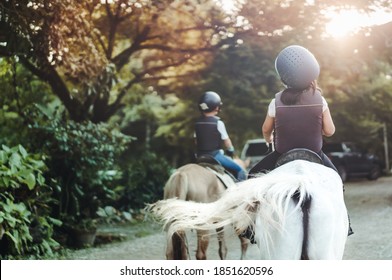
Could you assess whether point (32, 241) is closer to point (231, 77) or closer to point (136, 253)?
point (136, 253)

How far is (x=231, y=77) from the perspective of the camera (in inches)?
402

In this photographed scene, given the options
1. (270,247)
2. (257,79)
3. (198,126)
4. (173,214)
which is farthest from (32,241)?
(257,79)

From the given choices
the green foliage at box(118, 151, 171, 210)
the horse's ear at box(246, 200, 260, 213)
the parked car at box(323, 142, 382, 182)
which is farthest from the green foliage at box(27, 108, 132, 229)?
A: the horse's ear at box(246, 200, 260, 213)

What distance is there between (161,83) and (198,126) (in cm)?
480

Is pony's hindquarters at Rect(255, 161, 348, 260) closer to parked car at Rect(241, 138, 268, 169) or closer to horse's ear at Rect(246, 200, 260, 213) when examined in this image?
horse's ear at Rect(246, 200, 260, 213)

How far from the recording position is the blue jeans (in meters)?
5.76

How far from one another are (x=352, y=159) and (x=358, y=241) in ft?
12.2

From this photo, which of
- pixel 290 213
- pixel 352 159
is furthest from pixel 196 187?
pixel 352 159

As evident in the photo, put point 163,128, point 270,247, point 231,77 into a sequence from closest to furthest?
point 270,247
point 231,77
point 163,128

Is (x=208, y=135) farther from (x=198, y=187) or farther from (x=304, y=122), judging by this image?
(x=304, y=122)

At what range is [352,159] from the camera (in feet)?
29.2

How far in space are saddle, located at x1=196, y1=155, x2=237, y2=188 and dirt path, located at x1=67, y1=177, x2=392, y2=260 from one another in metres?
0.55

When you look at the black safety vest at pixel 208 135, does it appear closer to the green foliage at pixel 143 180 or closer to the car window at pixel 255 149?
the green foliage at pixel 143 180

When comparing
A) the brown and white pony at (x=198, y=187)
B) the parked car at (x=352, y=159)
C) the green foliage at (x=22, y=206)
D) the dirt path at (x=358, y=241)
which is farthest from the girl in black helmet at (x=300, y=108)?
the parked car at (x=352, y=159)
